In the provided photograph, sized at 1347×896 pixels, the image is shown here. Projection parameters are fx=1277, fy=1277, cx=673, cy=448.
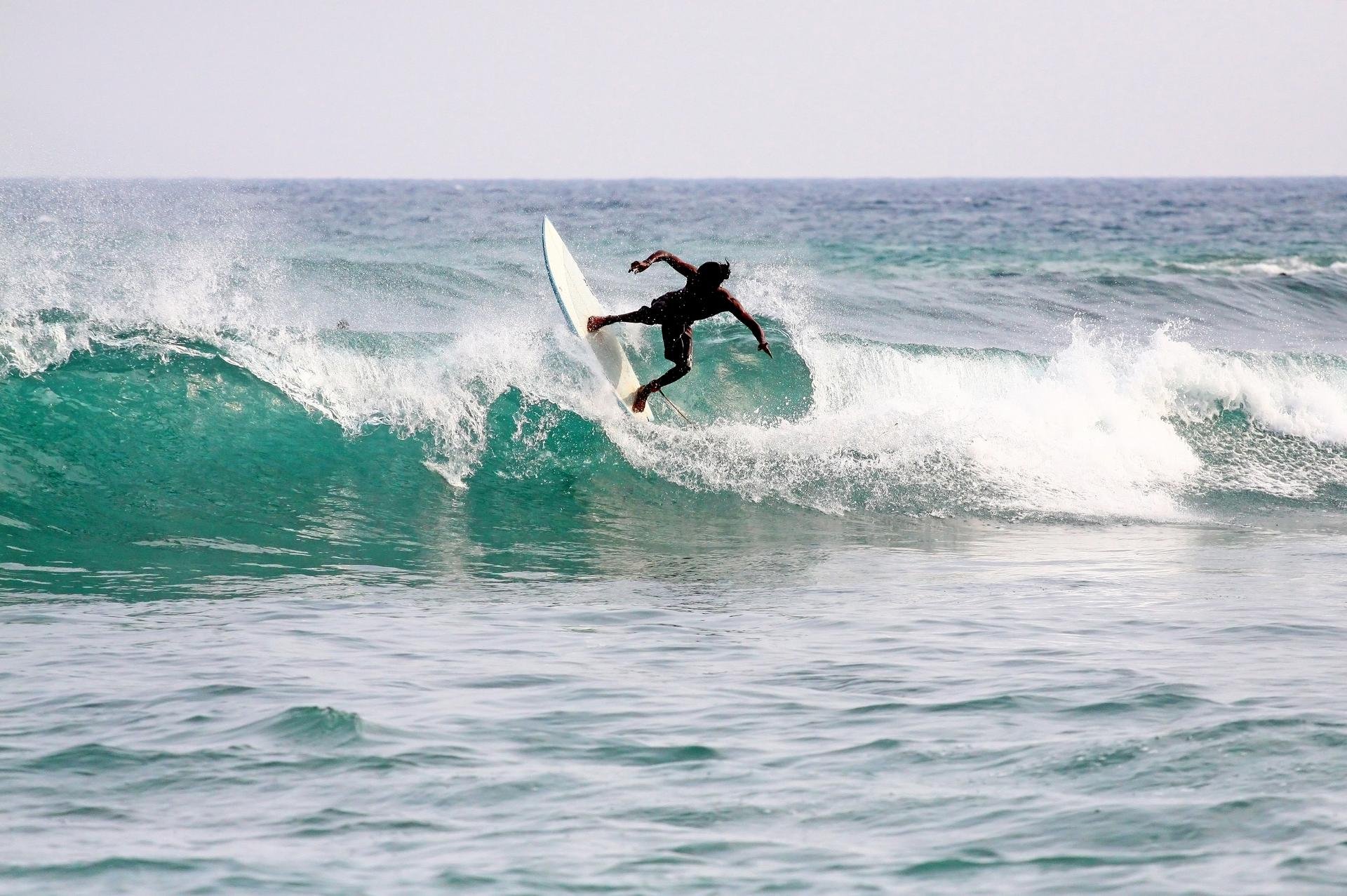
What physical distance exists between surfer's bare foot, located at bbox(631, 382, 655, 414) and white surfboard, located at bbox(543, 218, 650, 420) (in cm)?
10

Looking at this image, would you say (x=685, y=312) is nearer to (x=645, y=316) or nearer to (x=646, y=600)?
(x=645, y=316)

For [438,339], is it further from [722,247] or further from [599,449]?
[722,247]

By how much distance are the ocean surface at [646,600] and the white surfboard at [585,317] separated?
0.37 metres

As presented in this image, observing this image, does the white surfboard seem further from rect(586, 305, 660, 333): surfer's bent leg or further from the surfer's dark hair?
the surfer's dark hair

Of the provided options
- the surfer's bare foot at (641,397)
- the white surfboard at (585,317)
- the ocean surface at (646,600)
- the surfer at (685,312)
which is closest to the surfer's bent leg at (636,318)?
the surfer at (685,312)

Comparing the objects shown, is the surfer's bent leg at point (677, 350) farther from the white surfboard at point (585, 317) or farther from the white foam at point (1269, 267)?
the white foam at point (1269, 267)

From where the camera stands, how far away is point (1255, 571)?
829 centimetres

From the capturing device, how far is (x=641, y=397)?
1070 centimetres

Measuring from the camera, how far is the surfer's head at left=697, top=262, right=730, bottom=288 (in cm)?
973

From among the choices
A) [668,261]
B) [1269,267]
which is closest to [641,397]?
[668,261]

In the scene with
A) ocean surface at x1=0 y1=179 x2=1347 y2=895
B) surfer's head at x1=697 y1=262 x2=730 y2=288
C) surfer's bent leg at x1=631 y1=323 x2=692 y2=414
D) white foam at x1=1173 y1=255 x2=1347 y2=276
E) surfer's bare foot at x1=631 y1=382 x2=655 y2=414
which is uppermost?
white foam at x1=1173 y1=255 x2=1347 y2=276

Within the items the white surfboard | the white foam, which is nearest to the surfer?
the white surfboard

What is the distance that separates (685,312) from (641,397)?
98cm

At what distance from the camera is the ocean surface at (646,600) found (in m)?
4.01
